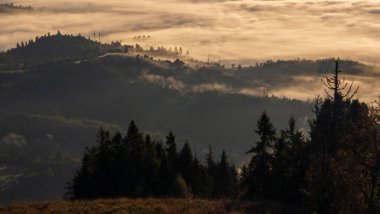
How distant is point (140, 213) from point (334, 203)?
35.5 ft

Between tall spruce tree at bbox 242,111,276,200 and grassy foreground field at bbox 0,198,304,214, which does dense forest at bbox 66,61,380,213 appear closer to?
tall spruce tree at bbox 242,111,276,200

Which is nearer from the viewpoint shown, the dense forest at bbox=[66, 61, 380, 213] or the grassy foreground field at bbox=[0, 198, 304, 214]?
the grassy foreground field at bbox=[0, 198, 304, 214]

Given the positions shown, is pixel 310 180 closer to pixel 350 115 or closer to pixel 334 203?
pixel 334 203

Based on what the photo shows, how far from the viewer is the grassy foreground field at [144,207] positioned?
1241 inches

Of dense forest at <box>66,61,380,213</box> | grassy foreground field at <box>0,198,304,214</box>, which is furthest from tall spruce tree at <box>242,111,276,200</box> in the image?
grassy foreground field at <box>0,198,304,214</box>

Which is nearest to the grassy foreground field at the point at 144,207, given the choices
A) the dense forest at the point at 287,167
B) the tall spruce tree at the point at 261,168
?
the dense forest at the point at 287,167

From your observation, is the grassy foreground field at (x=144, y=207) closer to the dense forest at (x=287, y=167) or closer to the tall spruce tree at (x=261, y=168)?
the dense forest at (x=287, y=167)

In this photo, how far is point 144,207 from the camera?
32281 millimetres

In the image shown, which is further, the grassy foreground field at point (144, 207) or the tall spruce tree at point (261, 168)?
the tall spruce tree at point (261, 168)

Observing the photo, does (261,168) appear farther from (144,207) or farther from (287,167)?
(144,207)

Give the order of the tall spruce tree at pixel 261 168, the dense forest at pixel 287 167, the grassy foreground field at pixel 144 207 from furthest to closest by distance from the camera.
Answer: the tall spruce tree at pixel 261 168 < the dense forest at pixel 287 167 < the grassy foreground field at pixel 144 207

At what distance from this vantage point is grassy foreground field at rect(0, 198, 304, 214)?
31.5 m

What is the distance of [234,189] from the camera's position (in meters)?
105

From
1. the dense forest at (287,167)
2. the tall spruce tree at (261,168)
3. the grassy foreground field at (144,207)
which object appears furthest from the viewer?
the tall spruce tree at (261,168)
